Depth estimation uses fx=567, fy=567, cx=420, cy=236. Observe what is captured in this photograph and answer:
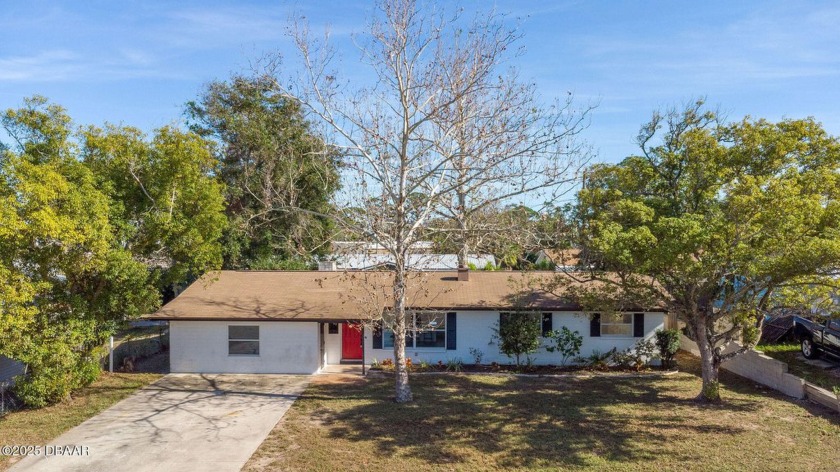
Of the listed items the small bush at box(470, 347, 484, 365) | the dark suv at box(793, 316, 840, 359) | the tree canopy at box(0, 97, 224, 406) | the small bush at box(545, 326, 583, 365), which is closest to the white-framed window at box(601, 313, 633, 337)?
the small bush at box(545, 326, 583, 365)

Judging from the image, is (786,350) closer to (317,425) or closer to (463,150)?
(463,150)

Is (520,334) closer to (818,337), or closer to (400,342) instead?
(400,342)

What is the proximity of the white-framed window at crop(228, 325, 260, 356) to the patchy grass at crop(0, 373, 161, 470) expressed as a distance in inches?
99.2

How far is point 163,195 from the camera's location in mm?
16141

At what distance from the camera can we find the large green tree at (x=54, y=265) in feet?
42.6

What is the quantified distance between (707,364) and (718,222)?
4.10 meters

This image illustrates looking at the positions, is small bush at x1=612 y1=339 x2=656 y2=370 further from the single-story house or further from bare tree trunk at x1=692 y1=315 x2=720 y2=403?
bare tree trunk at x1=692 y1=315 x2=720 y2=403

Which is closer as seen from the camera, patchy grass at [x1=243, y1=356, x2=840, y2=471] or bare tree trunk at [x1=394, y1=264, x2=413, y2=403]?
patchy grass at [x1=243, y1=356, x2=840, y2=471]

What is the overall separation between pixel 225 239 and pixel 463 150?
682 inches

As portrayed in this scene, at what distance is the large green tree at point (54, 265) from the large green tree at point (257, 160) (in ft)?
37.1

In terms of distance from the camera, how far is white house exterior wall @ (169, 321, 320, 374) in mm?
18375

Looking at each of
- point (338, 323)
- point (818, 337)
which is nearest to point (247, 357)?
point (338, 323)

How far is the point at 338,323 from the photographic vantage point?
62.4 ft

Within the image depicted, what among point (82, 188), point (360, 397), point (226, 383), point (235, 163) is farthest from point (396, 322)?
point (235, 163)
